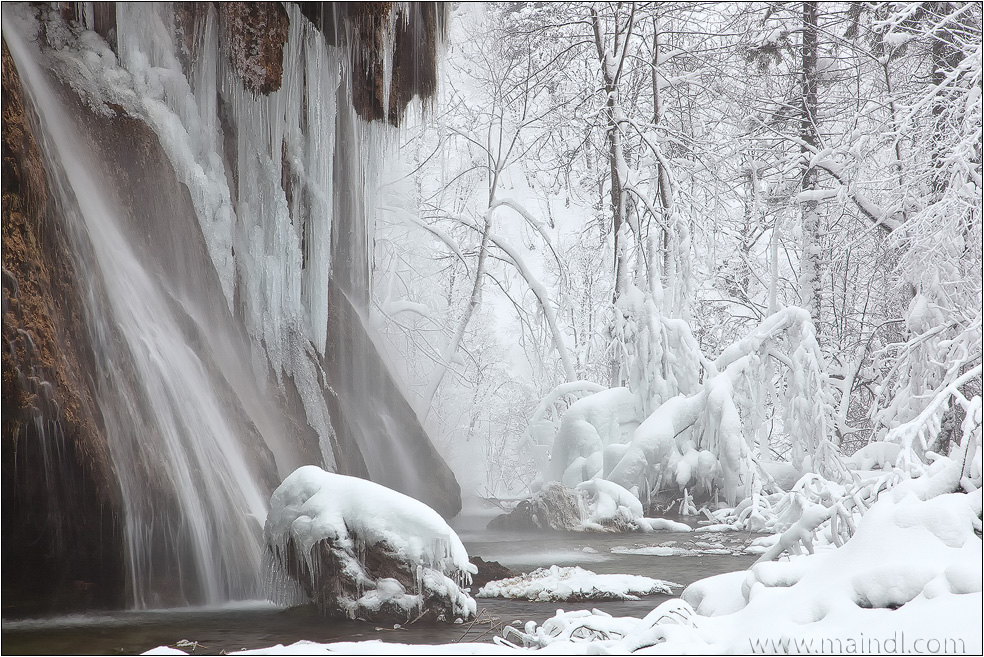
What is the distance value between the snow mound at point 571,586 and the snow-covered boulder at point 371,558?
0.75 metres

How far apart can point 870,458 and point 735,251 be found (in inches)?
228

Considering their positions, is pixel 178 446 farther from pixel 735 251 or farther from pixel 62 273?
pixel 735 251

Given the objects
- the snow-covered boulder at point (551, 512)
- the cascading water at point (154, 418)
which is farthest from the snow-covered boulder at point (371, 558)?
the snow-covered boulder at point (551, 512)

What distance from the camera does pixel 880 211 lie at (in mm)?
10641

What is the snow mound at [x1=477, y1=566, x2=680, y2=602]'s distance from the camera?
5852 mm

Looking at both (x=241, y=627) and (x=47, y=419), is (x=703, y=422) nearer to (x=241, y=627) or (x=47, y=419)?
(x=241, y=627)

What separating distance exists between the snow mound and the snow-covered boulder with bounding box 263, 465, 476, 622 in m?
0.75

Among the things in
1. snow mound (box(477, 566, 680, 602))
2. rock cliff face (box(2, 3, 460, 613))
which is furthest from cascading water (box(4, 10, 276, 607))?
snow mound (box(477, 566, 680, 602))

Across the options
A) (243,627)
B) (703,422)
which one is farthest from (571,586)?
(703,422)

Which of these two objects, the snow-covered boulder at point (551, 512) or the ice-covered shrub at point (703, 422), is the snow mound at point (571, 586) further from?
the snow-covered boulder at point (551, 512)

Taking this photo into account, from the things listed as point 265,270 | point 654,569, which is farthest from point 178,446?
point 654,569

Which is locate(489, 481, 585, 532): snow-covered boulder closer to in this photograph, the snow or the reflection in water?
the reflection in water

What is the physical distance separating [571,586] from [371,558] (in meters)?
1.68

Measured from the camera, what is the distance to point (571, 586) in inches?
238
